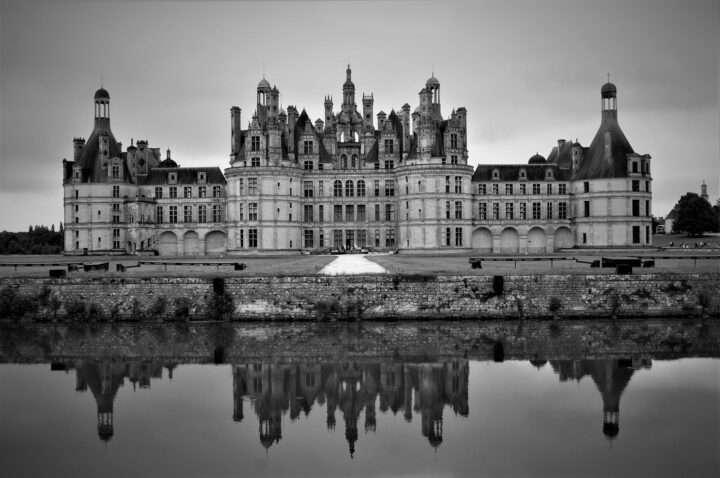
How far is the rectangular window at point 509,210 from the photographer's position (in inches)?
2852

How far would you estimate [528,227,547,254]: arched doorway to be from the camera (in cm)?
7206

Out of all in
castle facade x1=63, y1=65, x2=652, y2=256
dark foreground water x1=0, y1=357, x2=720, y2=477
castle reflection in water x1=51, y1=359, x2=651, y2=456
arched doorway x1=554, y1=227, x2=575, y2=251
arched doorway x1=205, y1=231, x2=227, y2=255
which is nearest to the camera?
dark foreground water x1=0, y1=357, x2=720, y2=477

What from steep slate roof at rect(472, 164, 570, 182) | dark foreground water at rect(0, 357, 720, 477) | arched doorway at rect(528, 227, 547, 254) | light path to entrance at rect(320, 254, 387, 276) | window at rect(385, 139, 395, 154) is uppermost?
window at rect(385, 139, 395, 154)

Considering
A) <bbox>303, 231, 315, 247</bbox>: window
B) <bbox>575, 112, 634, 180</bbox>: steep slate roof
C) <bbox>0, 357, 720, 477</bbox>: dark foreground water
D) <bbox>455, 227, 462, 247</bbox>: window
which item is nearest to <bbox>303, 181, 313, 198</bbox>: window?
<bbox>303, 231, 315, 247</bbox>: window

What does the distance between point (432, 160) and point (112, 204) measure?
110 ft

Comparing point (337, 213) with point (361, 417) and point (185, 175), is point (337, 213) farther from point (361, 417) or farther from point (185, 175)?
point (361, 417)

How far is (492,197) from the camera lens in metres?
72.4

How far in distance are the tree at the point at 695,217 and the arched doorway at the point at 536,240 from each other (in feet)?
94.9

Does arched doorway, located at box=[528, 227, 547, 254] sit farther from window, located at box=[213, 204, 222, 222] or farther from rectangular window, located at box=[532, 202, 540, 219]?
window, located at box=[213, 204, 222, 222]

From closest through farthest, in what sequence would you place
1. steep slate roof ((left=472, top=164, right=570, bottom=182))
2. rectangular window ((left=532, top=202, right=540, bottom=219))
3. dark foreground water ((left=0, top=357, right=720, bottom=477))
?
dark foreground water ((left=0, top=357, right=720, bottom=477))
rectangular window ((left=532, top=202, right=540, bottom=219))
steep slate roof ((left=472, top=164, right=570, bottom=182))

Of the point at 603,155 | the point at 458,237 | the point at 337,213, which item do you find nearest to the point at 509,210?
the point at 458,237

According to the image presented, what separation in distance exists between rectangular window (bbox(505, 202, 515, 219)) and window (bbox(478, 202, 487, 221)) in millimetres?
2249

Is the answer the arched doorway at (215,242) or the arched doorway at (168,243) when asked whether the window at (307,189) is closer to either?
the arched doorway at (215,242)

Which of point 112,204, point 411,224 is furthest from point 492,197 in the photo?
point 112,204
